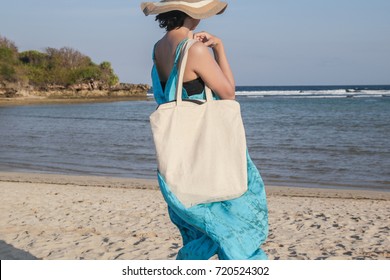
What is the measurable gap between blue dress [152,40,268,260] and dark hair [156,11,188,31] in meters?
0.14

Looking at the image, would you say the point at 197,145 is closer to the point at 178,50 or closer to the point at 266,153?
the point at 178,50

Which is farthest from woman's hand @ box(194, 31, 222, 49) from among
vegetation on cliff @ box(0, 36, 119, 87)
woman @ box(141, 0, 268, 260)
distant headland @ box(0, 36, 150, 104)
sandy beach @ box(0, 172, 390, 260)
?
vegetation on cliff @ box(0, 36, 119, 87)

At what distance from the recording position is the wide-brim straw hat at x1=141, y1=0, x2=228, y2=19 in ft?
8.18

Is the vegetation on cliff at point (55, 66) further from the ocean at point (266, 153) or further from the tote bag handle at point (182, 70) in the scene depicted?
the tote bag handle at point (182, 70)

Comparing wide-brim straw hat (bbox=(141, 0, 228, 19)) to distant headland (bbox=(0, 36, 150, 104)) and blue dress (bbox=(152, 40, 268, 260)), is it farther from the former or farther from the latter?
distant headland (bbox=(0, 36, 150, 104))

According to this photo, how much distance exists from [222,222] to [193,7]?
1005mm

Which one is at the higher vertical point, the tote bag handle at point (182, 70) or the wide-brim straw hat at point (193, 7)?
the wide-brim straw hat at point (193, 7)

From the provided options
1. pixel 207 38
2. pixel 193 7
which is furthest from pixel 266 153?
pixel 193 7

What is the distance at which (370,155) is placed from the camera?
15195mm

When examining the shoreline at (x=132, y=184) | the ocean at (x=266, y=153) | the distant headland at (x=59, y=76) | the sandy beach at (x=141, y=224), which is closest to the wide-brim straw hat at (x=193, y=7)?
the sandy beach at (x=141, y=224)

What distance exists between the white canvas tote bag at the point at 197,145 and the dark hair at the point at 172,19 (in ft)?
0.55

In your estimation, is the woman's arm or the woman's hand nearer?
the woman's arm

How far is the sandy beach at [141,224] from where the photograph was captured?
5.52 m

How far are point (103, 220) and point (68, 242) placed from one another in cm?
127
